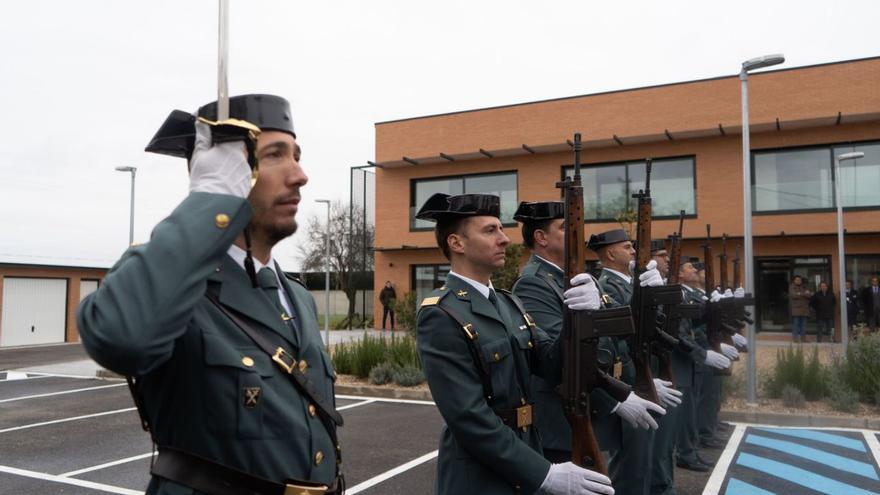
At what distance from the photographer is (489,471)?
112 inches

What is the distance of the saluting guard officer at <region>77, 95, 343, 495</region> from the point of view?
1.43 m

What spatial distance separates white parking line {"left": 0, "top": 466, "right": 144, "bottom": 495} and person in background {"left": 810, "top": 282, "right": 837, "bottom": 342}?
718 inches

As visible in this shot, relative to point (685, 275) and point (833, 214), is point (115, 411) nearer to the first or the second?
point (685, 275)

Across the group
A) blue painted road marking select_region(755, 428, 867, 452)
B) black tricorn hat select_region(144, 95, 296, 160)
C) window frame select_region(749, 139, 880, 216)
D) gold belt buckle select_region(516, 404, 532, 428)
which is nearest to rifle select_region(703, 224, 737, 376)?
blue painted road marking select_region(755, 428, 867, 452)

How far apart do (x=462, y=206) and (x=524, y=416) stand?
1154 mm

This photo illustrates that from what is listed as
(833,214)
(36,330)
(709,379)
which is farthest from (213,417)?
(36,330)

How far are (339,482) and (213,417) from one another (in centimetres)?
57

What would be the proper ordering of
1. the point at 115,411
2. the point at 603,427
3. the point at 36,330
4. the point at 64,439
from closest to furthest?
1. the point at 603,427
2. the point at 64,439
3. the point at 115,411
4. the point at 36,330

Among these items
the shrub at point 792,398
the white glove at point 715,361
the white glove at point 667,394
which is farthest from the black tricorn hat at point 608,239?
the shrub at point 792,398

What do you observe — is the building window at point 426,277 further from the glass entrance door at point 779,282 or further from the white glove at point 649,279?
the white glove at point 649,279

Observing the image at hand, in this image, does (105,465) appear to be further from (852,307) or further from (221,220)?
(852,307)

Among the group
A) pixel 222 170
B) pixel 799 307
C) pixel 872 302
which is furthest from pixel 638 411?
pixel 872 302

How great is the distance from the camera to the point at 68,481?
6117mm

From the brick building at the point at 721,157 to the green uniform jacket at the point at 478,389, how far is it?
60.1 ft
